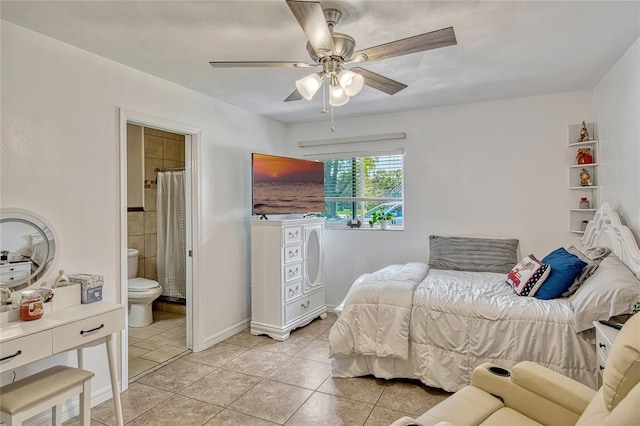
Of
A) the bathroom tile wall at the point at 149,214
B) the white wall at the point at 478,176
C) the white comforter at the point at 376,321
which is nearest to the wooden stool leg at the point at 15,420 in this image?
the white comforter at the point at 376,321

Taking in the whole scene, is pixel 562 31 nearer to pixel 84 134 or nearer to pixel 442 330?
pixel 442 330

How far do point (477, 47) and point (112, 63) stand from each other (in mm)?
2573

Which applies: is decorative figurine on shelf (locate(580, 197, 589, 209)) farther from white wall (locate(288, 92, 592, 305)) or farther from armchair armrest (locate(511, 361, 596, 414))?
armchair armrest (locate(511, 361, 596, 414))

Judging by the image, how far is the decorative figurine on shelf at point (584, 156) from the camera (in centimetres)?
328

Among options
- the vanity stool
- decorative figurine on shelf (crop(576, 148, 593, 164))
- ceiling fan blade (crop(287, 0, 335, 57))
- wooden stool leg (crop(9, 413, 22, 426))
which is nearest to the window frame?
decorative figurine on shelf (crop(576, 148, 593, 164))

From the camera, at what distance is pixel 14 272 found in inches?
82.4

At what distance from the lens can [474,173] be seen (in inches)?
151

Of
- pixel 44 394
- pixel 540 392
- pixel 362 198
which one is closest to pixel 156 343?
pixel 44 394

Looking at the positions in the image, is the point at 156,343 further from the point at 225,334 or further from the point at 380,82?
the point at 380,82

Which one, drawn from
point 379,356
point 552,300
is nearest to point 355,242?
point 379,356

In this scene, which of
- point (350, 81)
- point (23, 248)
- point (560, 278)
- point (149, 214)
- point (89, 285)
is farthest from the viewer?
point (149, 214)

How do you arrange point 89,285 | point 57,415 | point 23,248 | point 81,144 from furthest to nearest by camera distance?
point 81,144 → point 89,285 → point 23,248 → point 57,415

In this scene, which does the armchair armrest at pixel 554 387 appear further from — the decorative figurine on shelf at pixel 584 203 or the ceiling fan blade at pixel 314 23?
the decorative figurine on shelf at pixel 584 203

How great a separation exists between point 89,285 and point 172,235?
226 cm
